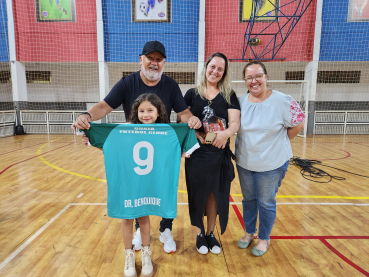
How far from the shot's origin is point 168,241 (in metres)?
Result: 1.99

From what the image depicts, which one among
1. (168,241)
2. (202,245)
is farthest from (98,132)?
(202,245)

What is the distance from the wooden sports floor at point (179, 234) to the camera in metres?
1.75

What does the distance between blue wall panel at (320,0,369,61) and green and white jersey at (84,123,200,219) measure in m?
9.62

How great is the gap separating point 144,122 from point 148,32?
818 centimetres

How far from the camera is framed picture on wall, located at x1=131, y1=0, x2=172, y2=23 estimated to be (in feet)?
27.6

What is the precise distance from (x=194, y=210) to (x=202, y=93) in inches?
38.5

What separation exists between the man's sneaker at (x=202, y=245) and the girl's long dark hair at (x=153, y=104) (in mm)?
1071

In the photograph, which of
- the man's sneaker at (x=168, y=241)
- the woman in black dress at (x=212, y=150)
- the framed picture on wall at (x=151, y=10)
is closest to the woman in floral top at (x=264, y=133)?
the woman in black dress at (x=212, y=150)

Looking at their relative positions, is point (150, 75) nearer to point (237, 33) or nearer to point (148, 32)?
point (148, 32)

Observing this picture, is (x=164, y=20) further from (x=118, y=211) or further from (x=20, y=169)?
(x=118, y=211)

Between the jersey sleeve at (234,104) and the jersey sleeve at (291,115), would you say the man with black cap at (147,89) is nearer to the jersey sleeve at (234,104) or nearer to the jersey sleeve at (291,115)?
the jersey sleeve at (234,104)

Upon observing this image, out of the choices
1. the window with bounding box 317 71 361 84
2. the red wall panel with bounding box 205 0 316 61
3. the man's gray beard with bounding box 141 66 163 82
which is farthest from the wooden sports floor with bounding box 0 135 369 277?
the window with bounding box 317 71 361 84

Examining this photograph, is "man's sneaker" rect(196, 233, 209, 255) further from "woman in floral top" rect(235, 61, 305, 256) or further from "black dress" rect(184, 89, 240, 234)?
"woman in floral top" rect(235, 61, 305, 256)

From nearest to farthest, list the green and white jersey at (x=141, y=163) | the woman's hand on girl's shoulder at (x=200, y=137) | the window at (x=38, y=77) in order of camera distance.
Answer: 1. the green and white jersey at (x=141, y=163)
2. the woman's hand on girl's shoulder at (x=200, y=137)
3. the window at (x=38, y=77)
